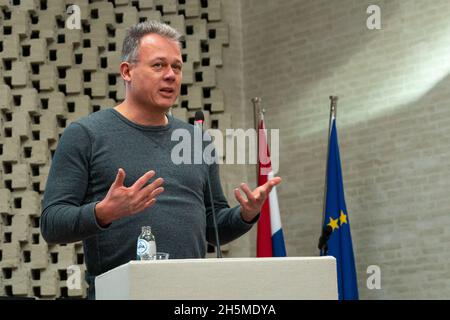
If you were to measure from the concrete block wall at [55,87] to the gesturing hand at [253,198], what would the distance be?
5.55 m

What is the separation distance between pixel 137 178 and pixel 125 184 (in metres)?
0.05

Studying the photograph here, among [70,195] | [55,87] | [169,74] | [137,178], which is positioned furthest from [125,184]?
[55,87]

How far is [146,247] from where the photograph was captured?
3.17 meters

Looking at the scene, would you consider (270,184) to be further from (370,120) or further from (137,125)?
(370,120)

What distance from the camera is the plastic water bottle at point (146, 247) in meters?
3.13

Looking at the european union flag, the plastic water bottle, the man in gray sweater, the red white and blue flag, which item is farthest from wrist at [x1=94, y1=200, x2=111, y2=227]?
the red white and blue flag

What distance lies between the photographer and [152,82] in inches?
142

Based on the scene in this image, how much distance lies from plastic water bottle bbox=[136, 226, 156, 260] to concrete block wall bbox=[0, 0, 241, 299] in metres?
5.69

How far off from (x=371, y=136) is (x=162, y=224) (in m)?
5.95

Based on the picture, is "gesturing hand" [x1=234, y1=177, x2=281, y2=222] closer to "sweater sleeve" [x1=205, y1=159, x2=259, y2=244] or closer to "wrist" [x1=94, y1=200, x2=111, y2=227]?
"sweater sleeve" [x1=205, y1=159, x2=259, y2=244]

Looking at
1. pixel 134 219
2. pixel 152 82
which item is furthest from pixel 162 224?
pixel 152 82

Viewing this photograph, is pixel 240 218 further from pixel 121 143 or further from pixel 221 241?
pixel 121 143

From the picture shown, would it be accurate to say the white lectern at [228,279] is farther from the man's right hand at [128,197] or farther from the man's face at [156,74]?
the man's face at [156,74]

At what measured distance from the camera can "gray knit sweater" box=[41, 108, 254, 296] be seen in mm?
3336
